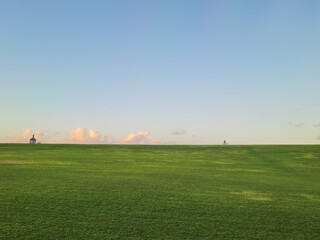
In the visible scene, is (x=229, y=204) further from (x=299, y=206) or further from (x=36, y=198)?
(x=36, y=198)

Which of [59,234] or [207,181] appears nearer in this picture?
[59,234]

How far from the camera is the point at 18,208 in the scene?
6.75 meters

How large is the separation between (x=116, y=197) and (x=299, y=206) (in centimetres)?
581

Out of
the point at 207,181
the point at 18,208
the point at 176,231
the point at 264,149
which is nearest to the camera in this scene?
the point at 176,231

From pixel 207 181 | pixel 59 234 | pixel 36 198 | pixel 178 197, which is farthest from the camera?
pixel 207 181

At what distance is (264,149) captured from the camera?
3144 cm

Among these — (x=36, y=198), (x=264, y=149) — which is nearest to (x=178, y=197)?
(x=36, y=198)

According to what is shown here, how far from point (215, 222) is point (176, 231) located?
1170 millimetres

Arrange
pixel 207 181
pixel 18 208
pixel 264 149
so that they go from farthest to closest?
pixel 264 149 → pixel 207 181 → pixel 18 208

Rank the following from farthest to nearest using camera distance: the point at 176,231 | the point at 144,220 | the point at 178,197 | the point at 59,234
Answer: the point at 178,197
the point at 144,220
the point at 176,231
the point at 59,234

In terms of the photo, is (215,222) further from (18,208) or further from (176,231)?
(18,208)

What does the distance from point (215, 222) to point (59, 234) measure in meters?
3.65

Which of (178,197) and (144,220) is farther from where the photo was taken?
(178,197)

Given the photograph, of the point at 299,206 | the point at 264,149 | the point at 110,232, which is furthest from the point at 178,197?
the point at 264,149
